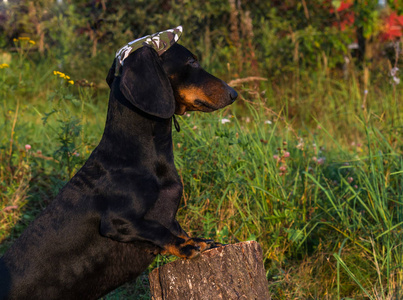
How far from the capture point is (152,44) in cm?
230

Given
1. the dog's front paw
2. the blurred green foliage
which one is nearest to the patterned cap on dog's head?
the dog's front paw

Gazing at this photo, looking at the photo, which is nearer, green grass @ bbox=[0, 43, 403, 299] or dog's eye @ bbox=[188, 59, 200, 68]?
dog's eye @ bbox=[188, 59, 200, 68]

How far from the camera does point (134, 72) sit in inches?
85.0

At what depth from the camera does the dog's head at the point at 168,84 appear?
7.02ft

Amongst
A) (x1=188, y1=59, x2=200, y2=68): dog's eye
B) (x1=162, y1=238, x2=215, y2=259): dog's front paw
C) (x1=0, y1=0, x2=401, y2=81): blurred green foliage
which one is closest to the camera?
(x1=162, y1=238, x2=215, y2=259): dog's front paw

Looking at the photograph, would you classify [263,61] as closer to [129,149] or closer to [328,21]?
[328,21]

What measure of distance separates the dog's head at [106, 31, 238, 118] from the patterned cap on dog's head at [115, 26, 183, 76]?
0.02 m

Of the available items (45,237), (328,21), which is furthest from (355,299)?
(328,21)

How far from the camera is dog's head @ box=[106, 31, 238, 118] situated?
214 cm

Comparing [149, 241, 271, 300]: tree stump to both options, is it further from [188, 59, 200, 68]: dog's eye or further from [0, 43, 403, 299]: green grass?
[188, 59, 200, 68]: dog's eye

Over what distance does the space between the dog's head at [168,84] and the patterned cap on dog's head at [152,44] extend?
23 millimetres

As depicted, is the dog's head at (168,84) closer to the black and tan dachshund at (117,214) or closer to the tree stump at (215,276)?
the black and tan dachshund at (117,214)

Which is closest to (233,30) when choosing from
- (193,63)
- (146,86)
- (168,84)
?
(193,63)

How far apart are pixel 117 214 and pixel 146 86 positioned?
1.83ft
